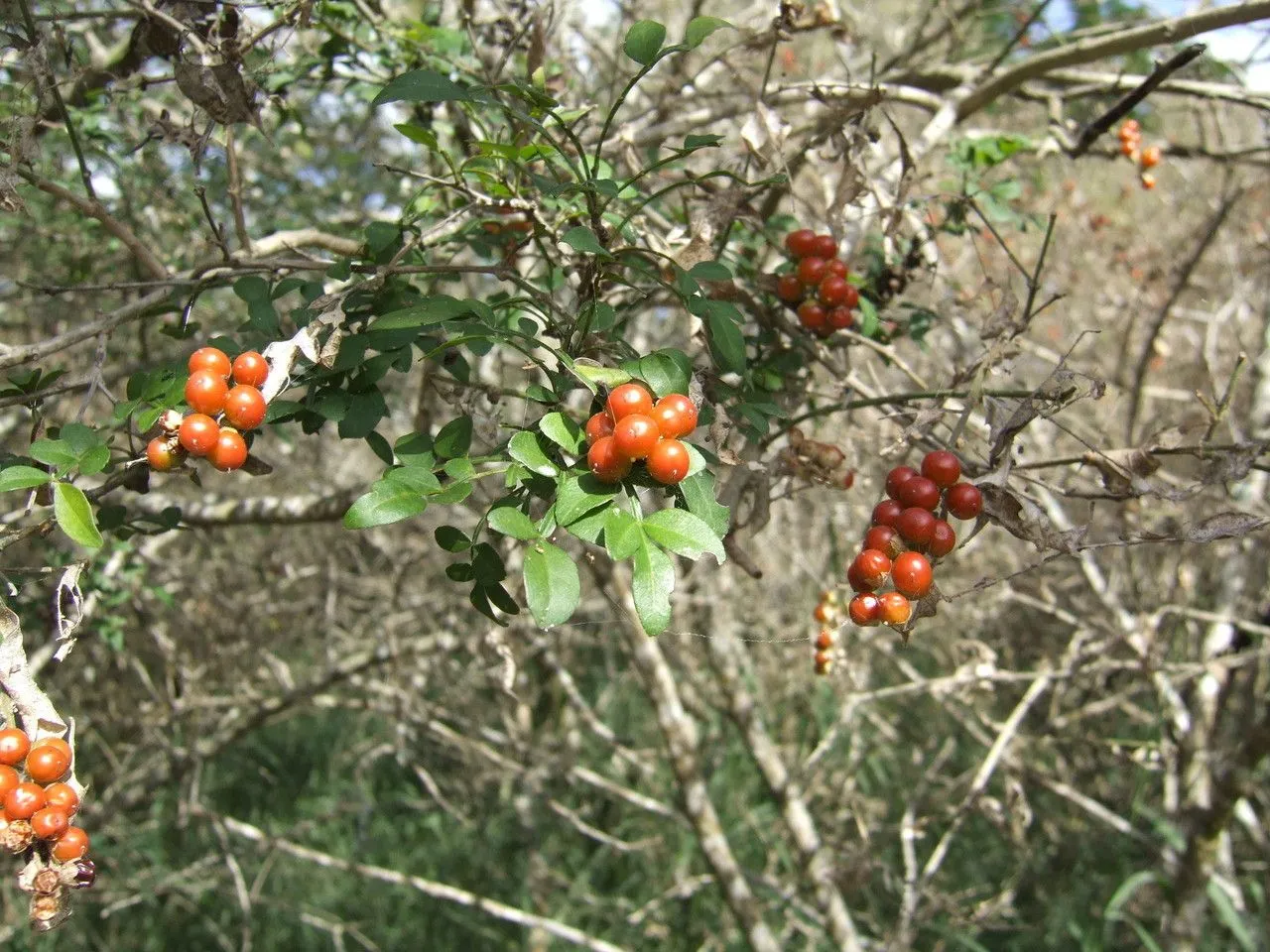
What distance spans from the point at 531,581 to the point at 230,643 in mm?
3334

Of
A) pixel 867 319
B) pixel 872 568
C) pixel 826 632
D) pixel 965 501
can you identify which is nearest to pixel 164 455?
pixel 872 568

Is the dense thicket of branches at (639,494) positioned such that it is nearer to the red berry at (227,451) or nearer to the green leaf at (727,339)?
the green leaf at (727,339)

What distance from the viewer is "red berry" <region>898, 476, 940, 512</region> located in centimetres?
113

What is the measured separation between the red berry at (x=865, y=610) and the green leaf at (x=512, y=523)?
0.39 meters

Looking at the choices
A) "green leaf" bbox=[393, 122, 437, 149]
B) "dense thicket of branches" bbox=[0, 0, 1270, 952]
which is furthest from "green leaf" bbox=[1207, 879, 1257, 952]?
"green leaf" bbox=[393, 122, 437, 149]

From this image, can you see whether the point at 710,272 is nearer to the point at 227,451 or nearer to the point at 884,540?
the point at 884,540

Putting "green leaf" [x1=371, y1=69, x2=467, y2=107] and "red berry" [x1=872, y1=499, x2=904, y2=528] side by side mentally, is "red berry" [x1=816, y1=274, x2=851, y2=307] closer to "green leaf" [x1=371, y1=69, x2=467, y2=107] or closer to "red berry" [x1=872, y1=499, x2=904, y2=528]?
"red berry" [x1=872, y1=499, x2=904, y2=528]

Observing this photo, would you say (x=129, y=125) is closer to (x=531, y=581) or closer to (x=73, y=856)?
(x=73, y=856)

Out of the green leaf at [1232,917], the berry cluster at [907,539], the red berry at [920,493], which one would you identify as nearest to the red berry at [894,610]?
the berry cluster at [907,539]

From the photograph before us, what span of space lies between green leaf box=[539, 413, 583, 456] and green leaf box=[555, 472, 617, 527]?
0.03m

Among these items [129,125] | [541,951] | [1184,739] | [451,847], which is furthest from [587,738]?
[129,125]

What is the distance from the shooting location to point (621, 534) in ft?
2.95

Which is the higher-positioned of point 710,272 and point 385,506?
point 710,272

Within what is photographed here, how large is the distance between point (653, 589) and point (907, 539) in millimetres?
404
